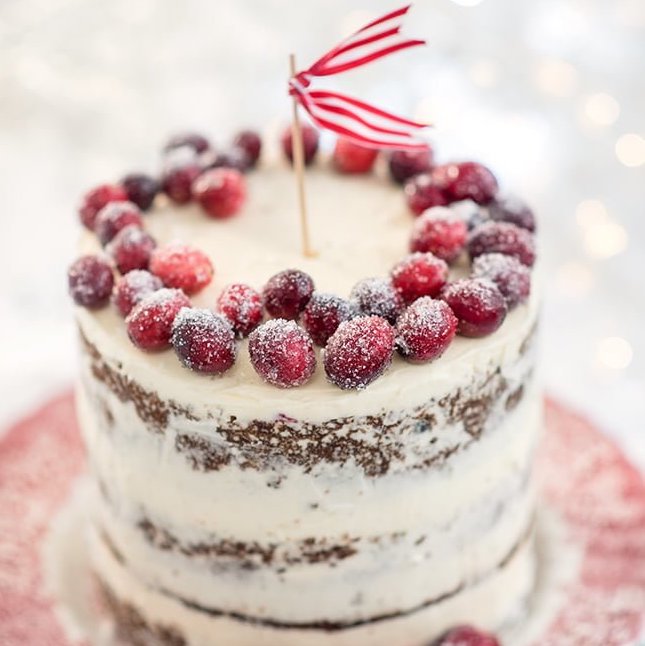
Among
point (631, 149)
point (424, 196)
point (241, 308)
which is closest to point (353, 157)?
point (424, 196)

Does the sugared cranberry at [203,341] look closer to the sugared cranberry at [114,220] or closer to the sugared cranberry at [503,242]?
the sugared cranberry at [114,220]

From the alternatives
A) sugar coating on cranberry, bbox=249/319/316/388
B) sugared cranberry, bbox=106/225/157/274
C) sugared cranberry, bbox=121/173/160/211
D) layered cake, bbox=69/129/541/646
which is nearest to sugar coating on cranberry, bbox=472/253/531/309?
layered cake, bbox=69/129/541/646

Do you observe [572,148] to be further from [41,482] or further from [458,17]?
[41,482]

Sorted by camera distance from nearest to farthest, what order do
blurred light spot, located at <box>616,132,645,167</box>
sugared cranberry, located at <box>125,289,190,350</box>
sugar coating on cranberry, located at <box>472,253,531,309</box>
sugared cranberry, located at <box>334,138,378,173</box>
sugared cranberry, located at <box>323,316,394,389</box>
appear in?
sugared cranberry, located at <box>323,316,394,389</box>, sugared cranberry, located at <box>125,289,190,350</box>, sugar coating on cranberry, located at <box>472,253,531,309</box>, sugared cranberry, located at <box>334,138,378,173</box>, blurred light spot, located at <box>616,132,645,167</box>

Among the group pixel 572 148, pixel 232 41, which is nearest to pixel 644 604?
pixel 572 148

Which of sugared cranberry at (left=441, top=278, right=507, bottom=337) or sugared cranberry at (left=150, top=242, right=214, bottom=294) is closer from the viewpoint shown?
sugared cranberry at (left=441, top=278, right=507, bottom=337)

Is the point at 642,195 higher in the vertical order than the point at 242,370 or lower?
lower

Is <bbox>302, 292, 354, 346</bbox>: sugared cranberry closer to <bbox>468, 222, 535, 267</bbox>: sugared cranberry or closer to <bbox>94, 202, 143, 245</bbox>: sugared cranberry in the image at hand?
<bbox>468, 222, 535, 267</bbox>: sugared cranberry

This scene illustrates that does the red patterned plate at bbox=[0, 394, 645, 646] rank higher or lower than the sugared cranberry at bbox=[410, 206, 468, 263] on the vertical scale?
lower
